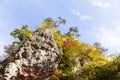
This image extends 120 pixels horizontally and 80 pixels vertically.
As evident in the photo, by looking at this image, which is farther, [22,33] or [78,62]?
[22,33]

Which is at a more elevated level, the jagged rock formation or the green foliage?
the green foliage

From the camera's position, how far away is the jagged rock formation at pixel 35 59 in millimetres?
29109

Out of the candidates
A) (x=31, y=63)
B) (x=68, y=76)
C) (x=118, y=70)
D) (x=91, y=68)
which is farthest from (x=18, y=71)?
(x=118, y=70)

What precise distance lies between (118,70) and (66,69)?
580cm

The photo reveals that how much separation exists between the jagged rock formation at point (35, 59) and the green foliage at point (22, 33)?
418cm

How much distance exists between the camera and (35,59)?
3033 cm

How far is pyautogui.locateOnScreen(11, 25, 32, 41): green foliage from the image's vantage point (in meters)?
36.7

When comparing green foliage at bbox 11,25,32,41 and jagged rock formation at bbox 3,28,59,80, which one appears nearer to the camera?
jagged rock formation at bbox 3,28,59,80

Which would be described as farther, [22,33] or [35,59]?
[22,33]

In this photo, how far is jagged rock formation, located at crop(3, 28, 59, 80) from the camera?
2911 cm

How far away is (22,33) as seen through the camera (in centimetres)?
3728

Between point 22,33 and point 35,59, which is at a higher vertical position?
point 22,33

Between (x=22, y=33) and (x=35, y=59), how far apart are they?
307 inches

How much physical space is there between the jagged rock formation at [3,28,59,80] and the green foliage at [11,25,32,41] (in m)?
4.18
